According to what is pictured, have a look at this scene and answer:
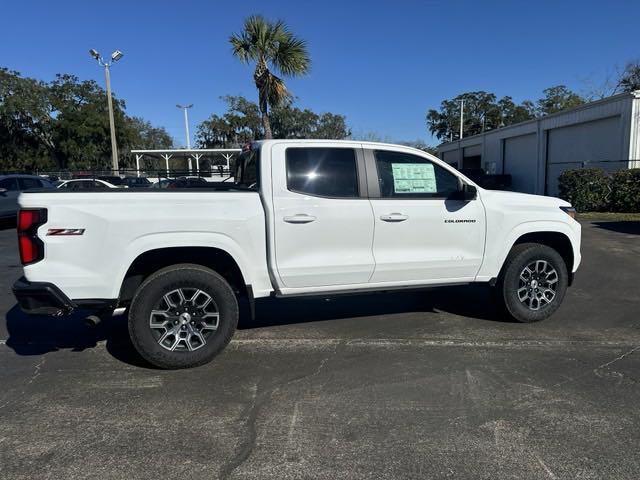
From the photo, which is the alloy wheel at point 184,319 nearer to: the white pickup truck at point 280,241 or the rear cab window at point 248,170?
the white pickup truck at point 280,241

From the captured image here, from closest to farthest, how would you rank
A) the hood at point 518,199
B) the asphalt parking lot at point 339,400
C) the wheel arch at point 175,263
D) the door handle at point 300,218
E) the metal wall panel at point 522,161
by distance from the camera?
the asphalt parking lot at point 339,400 < the wheel arch at point 175,263 < the door handle at point 300,218 < the hood at point 518,199 < the metal wall panel at point 522,161

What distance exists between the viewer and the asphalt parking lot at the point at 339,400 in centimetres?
291

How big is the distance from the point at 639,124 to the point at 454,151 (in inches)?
948

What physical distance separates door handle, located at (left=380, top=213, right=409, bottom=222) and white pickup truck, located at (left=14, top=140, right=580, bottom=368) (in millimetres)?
10

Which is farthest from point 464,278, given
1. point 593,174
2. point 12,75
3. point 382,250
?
point 12,75

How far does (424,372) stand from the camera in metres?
4.20

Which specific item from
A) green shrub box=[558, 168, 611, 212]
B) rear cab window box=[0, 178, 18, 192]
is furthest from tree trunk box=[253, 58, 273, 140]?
green shrub box=[558, 168, 611, 212]

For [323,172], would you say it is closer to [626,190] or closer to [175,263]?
[175,263]

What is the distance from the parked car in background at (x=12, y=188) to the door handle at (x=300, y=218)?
47.5 ft

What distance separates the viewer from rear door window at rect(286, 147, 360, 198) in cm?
459

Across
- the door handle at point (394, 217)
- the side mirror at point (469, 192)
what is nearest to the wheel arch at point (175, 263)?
the door handle at point (394, 217)

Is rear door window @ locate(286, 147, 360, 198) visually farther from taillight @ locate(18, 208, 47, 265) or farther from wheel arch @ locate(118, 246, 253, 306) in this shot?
taillight @ locate(18, 208, 47, 265)

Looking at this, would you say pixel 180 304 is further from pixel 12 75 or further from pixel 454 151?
pixel 12 75

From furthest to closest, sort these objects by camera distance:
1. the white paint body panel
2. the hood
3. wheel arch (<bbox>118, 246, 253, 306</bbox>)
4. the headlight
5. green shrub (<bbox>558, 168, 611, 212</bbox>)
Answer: green shrub (<bbox>558, 168, 611, 212</bbox>), the headlight, the hood, wheel arch (<bbox>118, 246, 253, 306</bbox>), the white paint body panel
